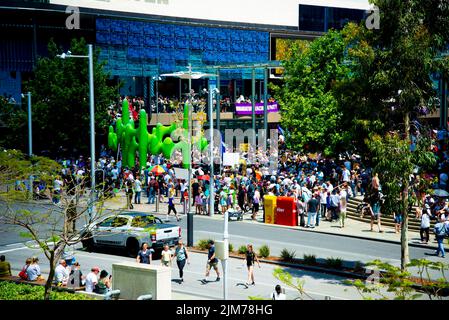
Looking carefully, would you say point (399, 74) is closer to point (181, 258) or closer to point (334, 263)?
point (334, 263)

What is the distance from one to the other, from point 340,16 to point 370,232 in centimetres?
5897

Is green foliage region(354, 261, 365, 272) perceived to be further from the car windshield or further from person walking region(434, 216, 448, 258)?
the car windshield

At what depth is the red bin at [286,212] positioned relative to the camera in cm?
3191

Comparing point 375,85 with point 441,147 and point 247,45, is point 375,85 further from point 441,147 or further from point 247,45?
point 247,45

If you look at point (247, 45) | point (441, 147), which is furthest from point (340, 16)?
point (441, 147)

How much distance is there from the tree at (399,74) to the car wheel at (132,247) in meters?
8.74

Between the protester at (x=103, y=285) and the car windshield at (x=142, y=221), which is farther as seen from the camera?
the car windshield at (x=142, y=221)

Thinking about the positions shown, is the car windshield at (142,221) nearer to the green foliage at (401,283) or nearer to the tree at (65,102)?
the green foliage at (401,283)

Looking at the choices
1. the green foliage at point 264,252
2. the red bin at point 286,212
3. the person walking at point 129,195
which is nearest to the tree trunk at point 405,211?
the green foliage at point 264,252

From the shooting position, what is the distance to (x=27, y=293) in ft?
58.8

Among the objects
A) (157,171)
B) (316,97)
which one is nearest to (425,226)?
(157,171)

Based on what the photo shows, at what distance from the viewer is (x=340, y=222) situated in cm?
3144

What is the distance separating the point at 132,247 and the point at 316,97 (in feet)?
67.8

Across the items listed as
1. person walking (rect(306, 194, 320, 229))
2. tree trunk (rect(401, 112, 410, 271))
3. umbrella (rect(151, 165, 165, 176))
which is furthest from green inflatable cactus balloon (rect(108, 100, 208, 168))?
tree trunk (rect(401, 112, 410, 271))
